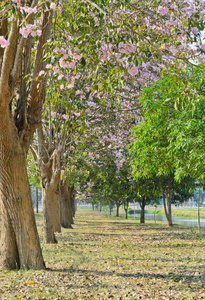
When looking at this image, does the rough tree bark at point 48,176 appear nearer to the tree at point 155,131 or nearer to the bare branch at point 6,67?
the tree at point 155,131

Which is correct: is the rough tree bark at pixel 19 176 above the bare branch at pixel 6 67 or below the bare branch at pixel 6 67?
below

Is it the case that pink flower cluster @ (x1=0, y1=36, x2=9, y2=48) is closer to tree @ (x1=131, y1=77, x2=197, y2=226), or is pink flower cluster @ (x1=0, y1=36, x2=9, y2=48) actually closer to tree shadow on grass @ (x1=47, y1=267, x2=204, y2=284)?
tree shadow on grass @ (x1=47, y1=267, x2=204, y2=284)

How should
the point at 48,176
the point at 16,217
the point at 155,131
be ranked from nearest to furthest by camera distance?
the point at 16,217 < the point at 48,176 < the point at 155,131

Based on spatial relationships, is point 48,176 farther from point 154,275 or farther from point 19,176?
point 154,275

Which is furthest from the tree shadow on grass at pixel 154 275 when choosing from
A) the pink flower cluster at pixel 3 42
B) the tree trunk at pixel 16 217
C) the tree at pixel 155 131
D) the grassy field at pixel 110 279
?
the tree at pixel 155 131

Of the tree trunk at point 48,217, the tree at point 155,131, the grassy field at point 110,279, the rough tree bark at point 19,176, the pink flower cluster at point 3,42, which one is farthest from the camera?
the tree at point 155,131

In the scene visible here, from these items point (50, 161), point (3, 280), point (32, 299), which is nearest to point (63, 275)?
point (3, 280)

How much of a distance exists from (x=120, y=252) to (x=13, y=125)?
21.5 ft

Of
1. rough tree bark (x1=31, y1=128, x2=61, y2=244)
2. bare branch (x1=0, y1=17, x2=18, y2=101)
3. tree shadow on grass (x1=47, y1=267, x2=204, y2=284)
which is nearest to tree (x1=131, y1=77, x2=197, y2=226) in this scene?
rough tree bark (x1=31, y1=128, x2=61, y2=244)

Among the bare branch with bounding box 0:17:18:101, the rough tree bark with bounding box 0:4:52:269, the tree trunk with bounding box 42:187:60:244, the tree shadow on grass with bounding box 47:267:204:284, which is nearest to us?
the bare branch with bounding box 0:17:18:101

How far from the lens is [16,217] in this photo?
723 cm

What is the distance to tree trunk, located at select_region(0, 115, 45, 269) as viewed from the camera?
7129 millimetres

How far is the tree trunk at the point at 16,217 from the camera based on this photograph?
713 cm

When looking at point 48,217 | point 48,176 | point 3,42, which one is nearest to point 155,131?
point 48,176
